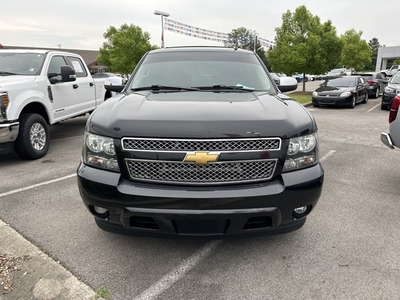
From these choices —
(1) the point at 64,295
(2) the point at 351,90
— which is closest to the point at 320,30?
(2) the point at 351,90

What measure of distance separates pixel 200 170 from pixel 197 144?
19 cm

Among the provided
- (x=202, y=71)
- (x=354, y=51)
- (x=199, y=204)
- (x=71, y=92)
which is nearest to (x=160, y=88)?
(x=202, y=71)

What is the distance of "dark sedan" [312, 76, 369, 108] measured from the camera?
538 inches

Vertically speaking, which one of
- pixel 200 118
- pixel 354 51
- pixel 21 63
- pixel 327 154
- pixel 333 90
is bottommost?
pixel 327 154

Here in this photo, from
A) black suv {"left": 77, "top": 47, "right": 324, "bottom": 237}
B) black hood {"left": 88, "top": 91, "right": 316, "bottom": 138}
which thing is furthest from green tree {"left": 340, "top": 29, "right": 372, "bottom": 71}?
black suv {"left": 77, "top": 47, "right": 324, "bottom": 237}

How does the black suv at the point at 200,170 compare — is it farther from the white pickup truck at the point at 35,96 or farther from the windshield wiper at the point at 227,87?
the white pickup truck at the point at 35,96

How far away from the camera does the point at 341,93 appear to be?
13688 mm

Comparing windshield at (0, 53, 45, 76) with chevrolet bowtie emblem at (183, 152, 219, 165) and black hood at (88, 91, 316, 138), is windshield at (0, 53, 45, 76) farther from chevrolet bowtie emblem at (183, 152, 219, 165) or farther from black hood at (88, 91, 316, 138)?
chevrolet bowtie emblem at (183, 152, 219, 165)

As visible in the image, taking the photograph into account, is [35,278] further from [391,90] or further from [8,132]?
[391,90]

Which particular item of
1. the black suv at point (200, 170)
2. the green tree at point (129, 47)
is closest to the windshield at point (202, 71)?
the black suv at point (200, 170)

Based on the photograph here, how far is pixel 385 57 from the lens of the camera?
56281 millimetres

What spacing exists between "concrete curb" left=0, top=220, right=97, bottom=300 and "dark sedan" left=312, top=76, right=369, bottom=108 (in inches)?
527

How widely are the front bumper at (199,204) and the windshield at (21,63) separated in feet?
15.6

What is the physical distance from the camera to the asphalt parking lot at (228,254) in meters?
2.34
